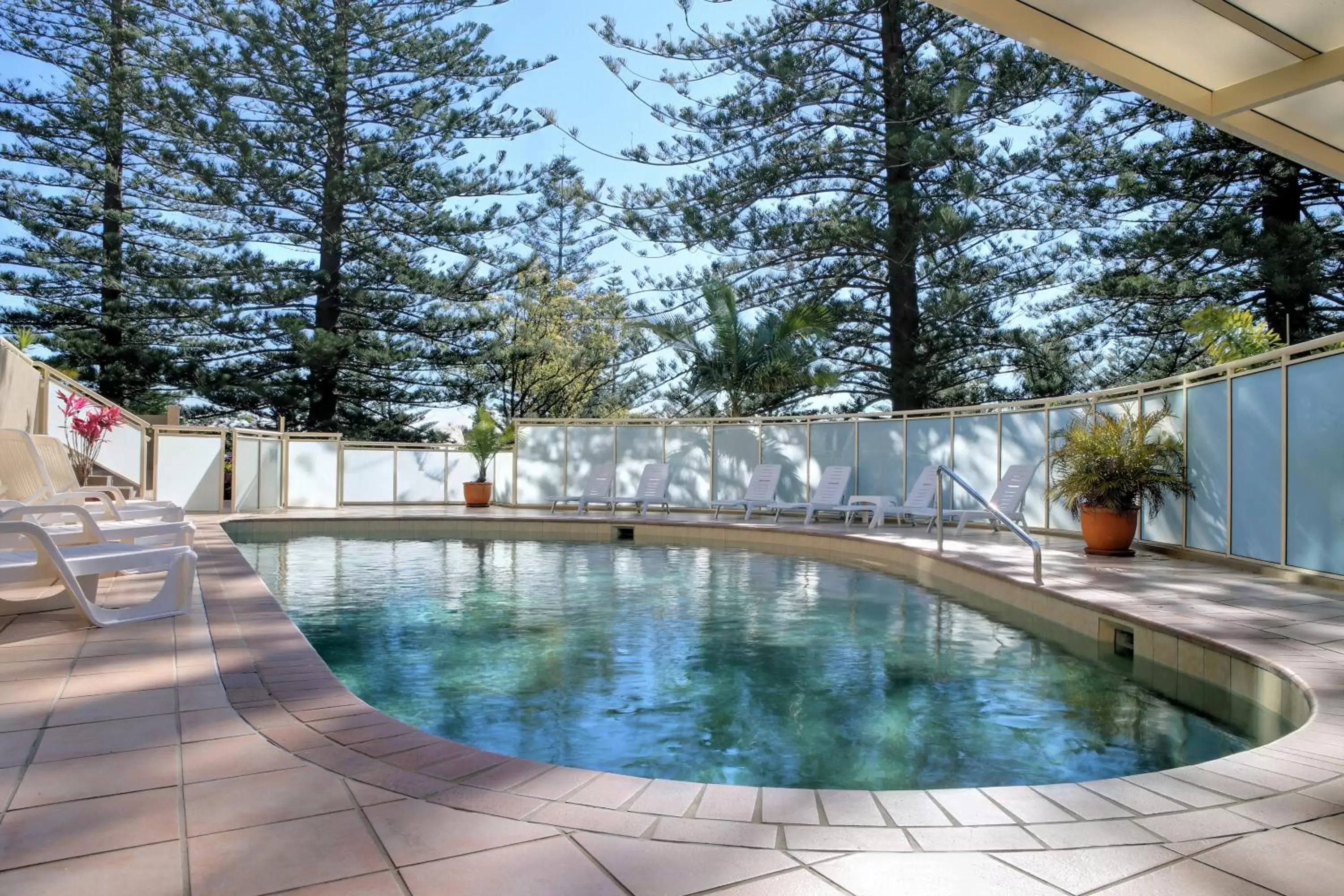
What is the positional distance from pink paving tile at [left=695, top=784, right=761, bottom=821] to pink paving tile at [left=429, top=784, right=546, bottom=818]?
39cm

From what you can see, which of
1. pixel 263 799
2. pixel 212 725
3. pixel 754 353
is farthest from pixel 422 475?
pixel 263 799

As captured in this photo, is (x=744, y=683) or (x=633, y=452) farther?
(x=633, y=452)

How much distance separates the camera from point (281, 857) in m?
1.77

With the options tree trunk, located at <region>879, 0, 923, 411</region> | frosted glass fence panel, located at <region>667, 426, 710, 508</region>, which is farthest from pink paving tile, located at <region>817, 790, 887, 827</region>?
tree trunk, located at <region>879, 0, 923, 411</region>

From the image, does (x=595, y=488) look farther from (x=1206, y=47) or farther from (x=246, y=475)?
(x=1206, y=47)

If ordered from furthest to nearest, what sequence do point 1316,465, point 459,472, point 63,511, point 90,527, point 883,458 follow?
point 459,472 → point 883,458 → point 1316,465 → point 90,527 → point 63,511

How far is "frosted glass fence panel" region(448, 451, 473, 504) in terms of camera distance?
1653cm

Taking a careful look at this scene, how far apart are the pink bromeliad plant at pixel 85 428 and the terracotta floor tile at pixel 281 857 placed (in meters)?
8.69

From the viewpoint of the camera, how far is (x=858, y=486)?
1273cm

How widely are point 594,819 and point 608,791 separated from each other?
19 centimetres

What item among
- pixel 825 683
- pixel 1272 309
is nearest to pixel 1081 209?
pixel 1272 309

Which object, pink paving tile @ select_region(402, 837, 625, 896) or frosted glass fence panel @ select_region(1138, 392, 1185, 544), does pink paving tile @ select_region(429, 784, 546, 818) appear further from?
frosted glass fence panel @ select_region(1138, 392, 1185, 544)

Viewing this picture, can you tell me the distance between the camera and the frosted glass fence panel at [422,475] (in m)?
16.1

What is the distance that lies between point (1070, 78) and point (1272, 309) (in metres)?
5.36
